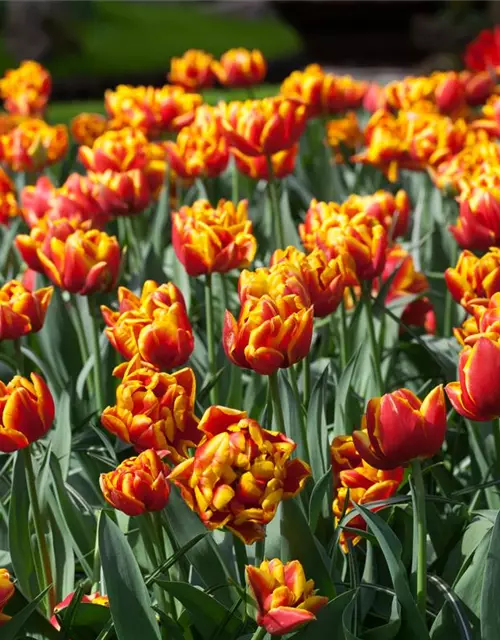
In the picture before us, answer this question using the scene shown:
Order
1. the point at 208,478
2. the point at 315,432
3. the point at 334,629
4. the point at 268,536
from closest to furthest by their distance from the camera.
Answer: the point at 208,478, the point at 334,629, the point at 268,536, the point at 315,432

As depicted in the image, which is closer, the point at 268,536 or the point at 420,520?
the point at 420,520

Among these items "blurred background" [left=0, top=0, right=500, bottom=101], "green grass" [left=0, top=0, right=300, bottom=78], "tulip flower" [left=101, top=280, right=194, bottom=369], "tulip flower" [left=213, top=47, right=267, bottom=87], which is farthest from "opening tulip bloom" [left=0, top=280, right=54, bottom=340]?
"green grass" [left=0, top=0, right=300, bottom=78]

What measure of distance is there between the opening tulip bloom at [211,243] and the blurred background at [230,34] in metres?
7.53

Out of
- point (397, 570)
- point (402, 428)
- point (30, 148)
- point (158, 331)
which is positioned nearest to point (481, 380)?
point (402, 428)

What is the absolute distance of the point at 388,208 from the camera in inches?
86.2

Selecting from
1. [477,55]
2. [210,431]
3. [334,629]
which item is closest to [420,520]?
[334,629]

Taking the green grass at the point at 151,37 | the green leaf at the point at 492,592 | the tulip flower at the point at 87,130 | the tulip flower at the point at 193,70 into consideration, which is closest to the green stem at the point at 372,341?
the green leaf at the point at 492,592

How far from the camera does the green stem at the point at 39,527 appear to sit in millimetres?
1483

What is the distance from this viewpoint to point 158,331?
154cm

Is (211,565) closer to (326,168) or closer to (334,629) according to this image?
(334,629)

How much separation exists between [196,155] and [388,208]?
25.6 inches

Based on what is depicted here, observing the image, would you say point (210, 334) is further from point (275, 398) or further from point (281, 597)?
point (281, 597)

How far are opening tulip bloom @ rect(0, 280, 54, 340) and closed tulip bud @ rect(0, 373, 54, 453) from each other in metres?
0.30

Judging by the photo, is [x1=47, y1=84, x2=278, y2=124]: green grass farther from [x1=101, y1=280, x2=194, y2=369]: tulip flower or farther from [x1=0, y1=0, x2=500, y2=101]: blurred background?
[x1=101, y1=280, x2=194, y2=369]: tulip flower
